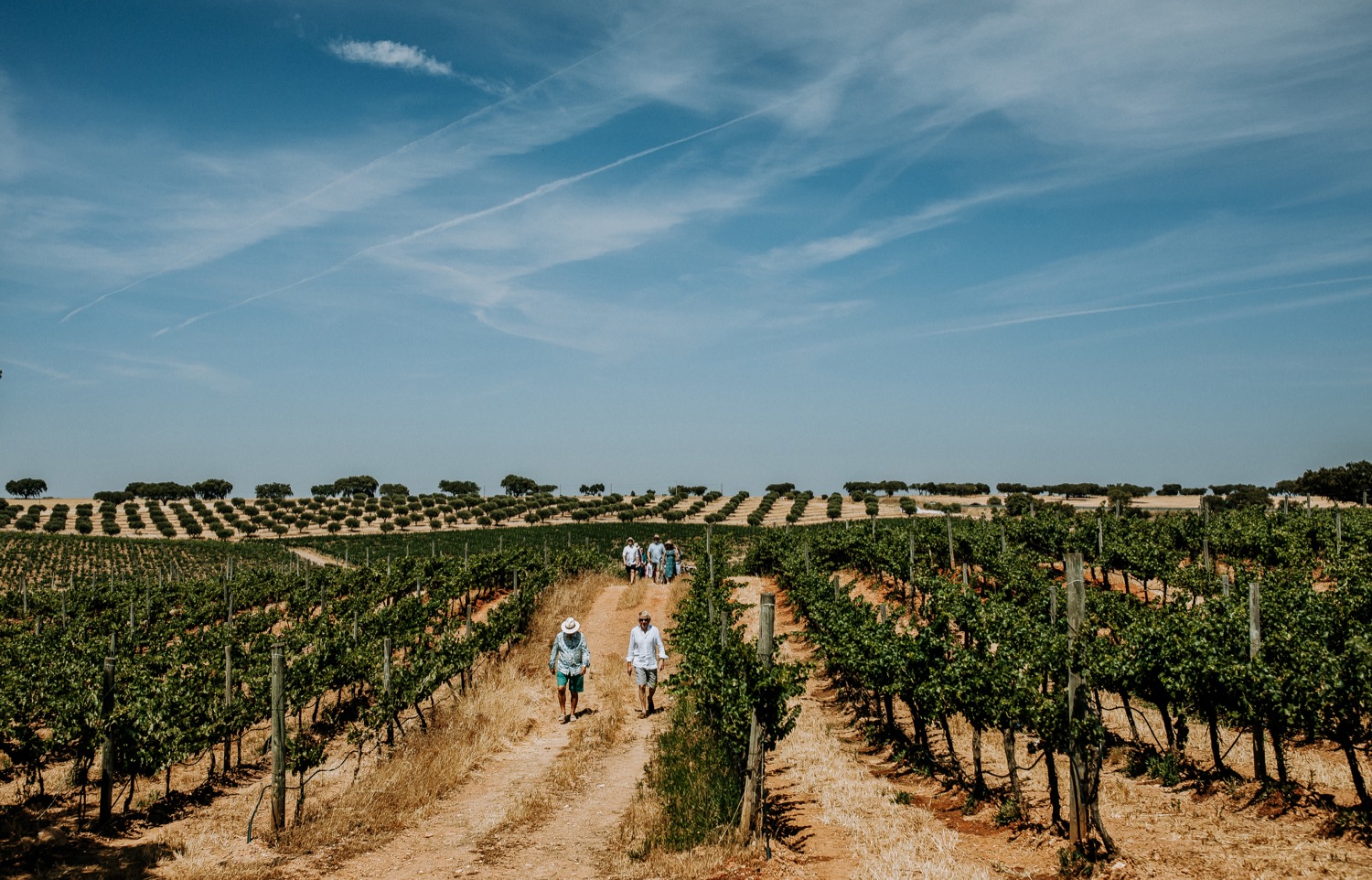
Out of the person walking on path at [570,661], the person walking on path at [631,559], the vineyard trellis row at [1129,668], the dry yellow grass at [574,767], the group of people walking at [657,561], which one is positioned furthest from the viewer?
the group of people walking at [657,561]

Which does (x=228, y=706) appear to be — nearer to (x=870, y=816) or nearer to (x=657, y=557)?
(x=870, y=816)

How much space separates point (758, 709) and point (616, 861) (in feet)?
6.42

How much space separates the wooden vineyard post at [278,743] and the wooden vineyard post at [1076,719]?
8.21 metres

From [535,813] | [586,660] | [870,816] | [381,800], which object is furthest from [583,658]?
[870,816]

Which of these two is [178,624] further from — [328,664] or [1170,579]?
[1170,579]

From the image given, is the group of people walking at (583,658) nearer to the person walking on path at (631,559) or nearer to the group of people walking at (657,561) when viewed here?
the person walking on path at (631,559)

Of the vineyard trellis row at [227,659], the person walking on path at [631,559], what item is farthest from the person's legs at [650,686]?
the person walking on path at [631,559]

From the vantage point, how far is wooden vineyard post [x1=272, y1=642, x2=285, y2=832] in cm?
912

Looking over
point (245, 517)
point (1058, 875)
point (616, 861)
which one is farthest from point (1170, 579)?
point (245, 517)

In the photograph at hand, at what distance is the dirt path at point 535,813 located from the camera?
7.91 m

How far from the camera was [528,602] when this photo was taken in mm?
24047

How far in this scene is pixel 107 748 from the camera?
10.4 meters

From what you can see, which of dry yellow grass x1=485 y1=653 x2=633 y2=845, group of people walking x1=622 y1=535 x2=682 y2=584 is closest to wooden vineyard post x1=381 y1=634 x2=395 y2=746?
dry yellow grass x1=485 y1=653 x2=633 y2=845

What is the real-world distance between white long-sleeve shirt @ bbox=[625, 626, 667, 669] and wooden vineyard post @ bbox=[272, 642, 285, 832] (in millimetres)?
5608
